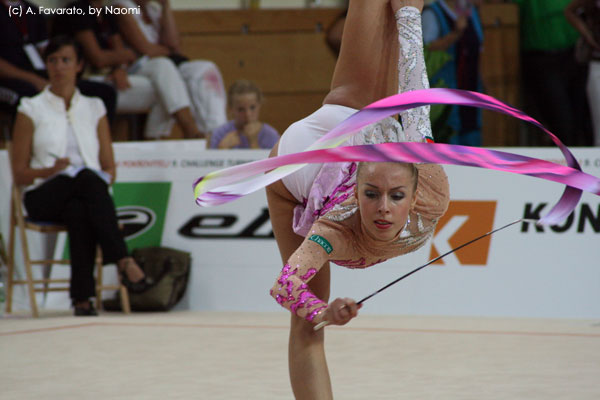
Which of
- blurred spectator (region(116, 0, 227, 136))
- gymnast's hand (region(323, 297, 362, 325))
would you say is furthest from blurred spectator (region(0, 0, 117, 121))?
gymnast's hand (region(323, 297, 362, 325))

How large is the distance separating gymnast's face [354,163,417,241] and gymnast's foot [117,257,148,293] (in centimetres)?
354

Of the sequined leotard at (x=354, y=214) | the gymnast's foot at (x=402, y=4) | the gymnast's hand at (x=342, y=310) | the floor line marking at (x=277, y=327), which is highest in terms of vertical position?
the gymnast's foot at (x=402, y=4)

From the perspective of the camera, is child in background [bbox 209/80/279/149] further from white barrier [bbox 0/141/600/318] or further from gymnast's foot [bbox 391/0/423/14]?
gymnast's foot [bbox 391/0/423/14]

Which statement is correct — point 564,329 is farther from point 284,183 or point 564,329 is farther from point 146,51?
point 146,51

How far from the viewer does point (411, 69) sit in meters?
2.22

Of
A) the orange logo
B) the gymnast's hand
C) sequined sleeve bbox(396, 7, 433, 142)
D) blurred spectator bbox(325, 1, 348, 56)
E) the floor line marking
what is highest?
blurred spectator bbox(325, 1, 348, 56)

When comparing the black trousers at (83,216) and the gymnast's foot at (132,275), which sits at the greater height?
the black trousers at (83,216)

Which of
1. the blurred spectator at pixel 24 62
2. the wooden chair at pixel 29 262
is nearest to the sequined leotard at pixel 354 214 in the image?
the wooden chair at pixel 29 262

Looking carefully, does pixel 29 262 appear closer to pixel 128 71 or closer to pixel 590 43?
pixel 128 71

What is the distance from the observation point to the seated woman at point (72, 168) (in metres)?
5.18

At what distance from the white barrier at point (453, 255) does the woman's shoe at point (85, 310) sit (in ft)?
2.08

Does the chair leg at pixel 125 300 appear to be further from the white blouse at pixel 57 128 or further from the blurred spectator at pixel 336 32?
the blurred spectator at pixel 336 32

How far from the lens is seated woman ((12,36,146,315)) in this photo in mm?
5176

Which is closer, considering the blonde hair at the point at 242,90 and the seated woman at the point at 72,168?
the seated woman at the point at 72,168
